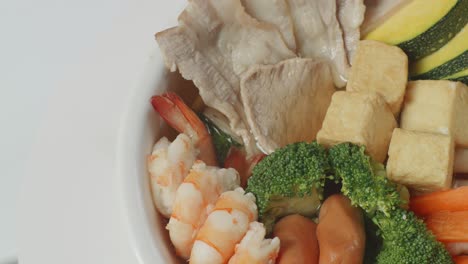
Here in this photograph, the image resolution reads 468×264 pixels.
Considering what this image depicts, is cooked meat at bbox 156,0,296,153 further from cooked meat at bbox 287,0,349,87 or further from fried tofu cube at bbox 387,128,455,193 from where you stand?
fried tofu cube at bbox 387,128,455,193

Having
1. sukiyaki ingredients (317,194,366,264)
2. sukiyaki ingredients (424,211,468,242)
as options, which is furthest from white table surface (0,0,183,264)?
sukiyaki ingredients (424,211,468,242)

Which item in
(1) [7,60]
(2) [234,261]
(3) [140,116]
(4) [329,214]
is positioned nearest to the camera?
(2) [234,261]

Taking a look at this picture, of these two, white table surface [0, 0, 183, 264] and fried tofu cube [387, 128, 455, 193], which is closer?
Answer: fried tofu cube [387, 128, 455, 193]

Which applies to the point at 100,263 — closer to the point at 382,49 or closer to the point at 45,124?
the point at 45,124

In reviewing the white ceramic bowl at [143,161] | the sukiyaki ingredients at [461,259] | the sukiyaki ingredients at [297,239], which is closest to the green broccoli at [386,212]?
the sukiyaki ingredients at [461,259]

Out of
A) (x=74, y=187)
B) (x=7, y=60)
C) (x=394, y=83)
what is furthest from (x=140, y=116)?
(x=7, y=60)

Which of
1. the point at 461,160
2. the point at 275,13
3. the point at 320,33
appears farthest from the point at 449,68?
the point at 275,13

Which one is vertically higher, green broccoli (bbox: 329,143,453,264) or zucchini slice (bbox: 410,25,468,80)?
zucchini slice (bbox: 410,25,468,80)
